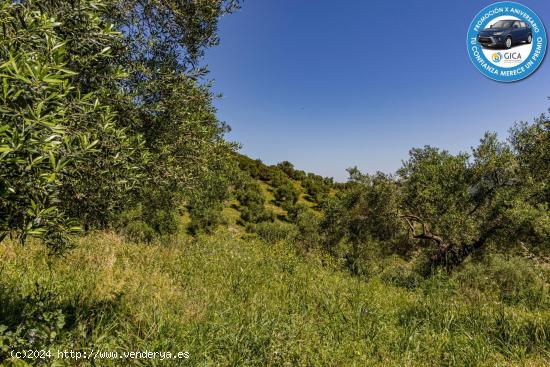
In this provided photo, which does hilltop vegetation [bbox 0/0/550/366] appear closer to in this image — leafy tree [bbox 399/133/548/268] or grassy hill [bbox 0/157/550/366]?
grassy hill [bbox 0/157/550/366]

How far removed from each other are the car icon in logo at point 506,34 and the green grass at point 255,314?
9.81m

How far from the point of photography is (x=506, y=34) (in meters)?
11.9

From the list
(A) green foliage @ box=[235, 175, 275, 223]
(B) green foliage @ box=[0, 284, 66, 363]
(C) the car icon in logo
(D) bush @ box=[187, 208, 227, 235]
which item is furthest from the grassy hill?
(A) green foliage @ box=[235, 175, 275, 223]

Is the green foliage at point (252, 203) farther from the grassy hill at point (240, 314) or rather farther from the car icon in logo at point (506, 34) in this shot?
the car icon in logo at point (506, 34)

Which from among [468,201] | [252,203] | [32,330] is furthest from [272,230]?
[32,330]

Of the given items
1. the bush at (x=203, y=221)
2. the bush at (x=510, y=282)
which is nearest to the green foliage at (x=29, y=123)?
the bush at (x=510, y=282)

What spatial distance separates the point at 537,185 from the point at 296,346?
15.0 metres

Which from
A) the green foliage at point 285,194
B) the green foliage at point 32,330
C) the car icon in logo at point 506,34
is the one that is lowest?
the green foliage at point 32,330

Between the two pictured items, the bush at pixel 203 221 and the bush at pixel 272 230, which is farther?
the bush at pixel 203 221

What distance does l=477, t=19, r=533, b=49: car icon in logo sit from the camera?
11648 mm

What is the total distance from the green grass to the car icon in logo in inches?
386

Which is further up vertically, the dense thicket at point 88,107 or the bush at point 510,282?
the dense thicket at point 88,107

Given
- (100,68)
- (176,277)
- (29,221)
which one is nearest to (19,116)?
(29,221)

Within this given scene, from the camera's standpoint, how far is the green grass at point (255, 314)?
4.98 m
